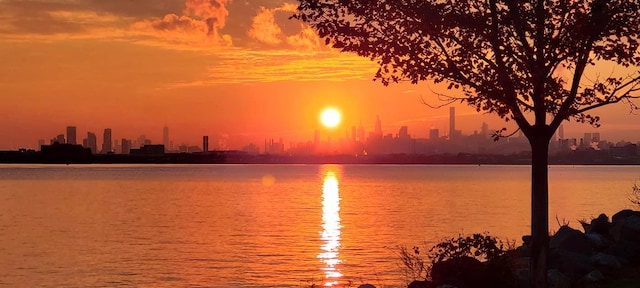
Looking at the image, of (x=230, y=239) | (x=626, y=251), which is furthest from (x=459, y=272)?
(x=230, y=239)

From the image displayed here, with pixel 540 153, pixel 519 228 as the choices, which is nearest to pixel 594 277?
pixel 540 153

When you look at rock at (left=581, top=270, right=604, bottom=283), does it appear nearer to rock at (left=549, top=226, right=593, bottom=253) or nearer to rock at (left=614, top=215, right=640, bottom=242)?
rock at (left=549, top=226, right=593, bottom=253)

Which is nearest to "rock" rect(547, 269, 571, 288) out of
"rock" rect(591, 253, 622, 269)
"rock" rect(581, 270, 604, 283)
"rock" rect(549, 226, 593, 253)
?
"rock" rect(581, 270, 604, 283)

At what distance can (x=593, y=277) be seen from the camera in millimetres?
26031

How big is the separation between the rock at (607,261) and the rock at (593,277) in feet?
6.23

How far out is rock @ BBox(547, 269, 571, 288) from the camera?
25219 mm

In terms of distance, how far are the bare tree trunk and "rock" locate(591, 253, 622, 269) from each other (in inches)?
287

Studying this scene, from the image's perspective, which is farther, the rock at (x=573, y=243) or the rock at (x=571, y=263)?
the rock at (x=573, y=243)

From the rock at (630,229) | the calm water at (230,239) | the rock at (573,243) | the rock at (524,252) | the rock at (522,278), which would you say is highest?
the rock at (630,229)

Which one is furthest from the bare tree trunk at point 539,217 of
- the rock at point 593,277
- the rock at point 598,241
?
the rock at point 598,241

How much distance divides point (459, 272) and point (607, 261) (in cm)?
649

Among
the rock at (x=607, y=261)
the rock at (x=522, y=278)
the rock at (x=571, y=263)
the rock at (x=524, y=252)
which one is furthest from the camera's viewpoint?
the rock at (x=524, y=252)

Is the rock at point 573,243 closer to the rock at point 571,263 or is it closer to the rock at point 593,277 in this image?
the rock at point 571,263

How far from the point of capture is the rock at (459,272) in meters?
24.5
